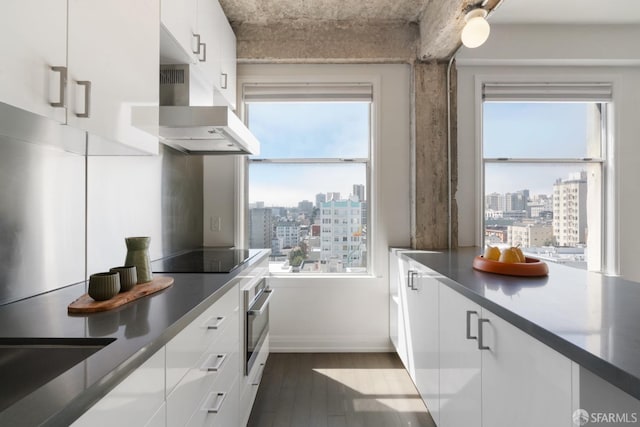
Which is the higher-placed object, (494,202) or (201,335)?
(494,202)

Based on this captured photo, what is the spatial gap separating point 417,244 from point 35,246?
232 centimetres

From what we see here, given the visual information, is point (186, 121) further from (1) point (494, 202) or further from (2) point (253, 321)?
(1) point (494, 202)

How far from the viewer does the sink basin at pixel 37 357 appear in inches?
29.2

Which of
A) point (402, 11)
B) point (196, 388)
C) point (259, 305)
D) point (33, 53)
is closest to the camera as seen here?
point (33, 53)

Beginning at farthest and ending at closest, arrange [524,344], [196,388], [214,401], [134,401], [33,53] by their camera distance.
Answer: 1. [214,401]
2. [196,388]
3. [524,344]
4. [33,53]
5. [134,401]

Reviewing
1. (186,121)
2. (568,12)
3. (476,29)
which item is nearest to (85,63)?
(186,121)

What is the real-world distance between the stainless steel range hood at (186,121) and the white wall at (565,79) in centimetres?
182

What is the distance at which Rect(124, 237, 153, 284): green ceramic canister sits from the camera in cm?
123

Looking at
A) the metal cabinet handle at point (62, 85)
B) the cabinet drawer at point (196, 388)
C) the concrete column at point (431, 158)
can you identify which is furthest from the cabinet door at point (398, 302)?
the metal cabinet handle at point (62, 85)

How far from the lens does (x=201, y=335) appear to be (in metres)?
1.04

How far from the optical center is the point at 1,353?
748 mm

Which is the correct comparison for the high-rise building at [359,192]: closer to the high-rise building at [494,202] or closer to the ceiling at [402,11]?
the high-rise building at [494,202]

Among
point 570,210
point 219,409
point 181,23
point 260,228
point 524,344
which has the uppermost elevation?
point 181,23

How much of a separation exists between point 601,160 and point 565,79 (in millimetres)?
770
